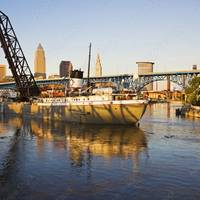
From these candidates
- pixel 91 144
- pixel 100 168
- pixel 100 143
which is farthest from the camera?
pixel 100 143

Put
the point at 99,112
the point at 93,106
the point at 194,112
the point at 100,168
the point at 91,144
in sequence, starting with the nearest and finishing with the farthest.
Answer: the point at 100,168 < the point at 91,144 < the point at 99,112 < the point at 93,106 < the point at 194,112

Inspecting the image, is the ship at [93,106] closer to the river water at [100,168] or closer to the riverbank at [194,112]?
the river water at [100,168]

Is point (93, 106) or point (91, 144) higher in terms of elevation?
point (93, 106)

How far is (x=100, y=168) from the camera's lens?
2775cm

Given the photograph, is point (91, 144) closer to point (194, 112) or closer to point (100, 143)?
point (100, 143)

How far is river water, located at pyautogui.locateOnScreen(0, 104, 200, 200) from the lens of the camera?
846 inches

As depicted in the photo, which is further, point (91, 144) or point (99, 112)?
point (99, 112)

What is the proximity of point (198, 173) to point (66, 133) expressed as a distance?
28729 millimetres

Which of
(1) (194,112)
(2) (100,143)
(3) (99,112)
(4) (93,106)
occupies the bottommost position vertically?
(2) (100,143)

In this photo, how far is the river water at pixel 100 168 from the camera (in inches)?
846

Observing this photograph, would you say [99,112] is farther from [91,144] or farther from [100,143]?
[91,144]

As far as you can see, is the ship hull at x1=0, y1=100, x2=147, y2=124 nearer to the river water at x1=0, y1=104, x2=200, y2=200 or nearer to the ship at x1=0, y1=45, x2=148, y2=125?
the ship at x1=0, y1=45, x2=148, y2=125

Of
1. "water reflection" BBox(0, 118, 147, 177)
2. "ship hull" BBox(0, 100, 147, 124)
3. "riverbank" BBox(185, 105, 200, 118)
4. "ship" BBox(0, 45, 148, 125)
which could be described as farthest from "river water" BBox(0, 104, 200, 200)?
"riverbank" BBox(185, 105, 200, 118)

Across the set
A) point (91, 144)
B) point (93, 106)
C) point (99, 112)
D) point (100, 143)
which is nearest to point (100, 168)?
point (91, 144)
